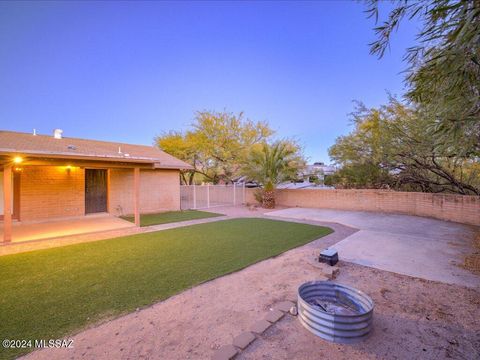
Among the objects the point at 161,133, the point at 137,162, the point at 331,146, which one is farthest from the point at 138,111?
the point at 331,146

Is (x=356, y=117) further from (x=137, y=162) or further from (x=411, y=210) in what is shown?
(x=137, y=162)

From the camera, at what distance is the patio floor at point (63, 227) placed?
747 centimetres

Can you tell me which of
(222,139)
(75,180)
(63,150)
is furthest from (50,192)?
(222,139)

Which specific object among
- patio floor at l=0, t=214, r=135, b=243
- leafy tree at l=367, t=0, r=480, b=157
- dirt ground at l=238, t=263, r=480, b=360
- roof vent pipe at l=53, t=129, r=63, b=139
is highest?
roof vent pipe at l=53, t=129, r=63, b=139

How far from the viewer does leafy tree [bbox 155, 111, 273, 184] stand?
62.7 feet

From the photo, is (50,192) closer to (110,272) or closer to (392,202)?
(110,272)

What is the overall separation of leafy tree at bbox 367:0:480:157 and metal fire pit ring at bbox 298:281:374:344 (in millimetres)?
3000

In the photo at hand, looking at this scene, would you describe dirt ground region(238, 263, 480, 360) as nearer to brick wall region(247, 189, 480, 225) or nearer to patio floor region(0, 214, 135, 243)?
brick wall region(247, 189, 480, 225)

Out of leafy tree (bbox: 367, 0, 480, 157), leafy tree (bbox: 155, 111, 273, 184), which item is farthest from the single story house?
leafy tree (bbox: 367, 0, 480, 157)

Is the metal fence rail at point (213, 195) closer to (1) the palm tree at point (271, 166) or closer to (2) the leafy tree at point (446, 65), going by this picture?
(1) the palm tree at point (271, 166)

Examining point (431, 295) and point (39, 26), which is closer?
point (431, 295)

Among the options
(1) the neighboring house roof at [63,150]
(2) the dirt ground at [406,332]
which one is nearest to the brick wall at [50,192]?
(1) the neighboring house roof at [63,150]

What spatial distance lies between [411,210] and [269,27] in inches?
479

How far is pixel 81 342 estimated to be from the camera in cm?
259
